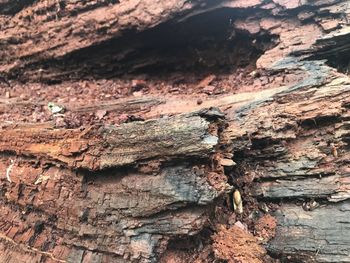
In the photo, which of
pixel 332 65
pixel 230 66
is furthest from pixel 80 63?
pixel 332 65

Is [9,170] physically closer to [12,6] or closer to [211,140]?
[211,140]

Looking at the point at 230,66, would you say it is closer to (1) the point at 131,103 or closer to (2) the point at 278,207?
(1) the point at 131,103

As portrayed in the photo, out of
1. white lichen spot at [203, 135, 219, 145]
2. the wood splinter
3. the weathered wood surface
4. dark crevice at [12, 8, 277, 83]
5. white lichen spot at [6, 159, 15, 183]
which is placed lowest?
the wood splinter

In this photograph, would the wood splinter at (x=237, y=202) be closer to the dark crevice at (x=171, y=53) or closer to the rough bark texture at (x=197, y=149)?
the rough bark texture at (x=197, y=149)

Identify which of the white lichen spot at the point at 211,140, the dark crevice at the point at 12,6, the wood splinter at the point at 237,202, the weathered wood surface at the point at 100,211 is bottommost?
the wood splinter at the point at 237,202

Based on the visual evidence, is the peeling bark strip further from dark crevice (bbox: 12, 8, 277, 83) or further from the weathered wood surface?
dark crevice (bbox: 12, 8, 277, 83)

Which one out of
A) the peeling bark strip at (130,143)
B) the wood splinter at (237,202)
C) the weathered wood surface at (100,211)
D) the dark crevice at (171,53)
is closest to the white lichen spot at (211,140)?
the peeling bark strip at (130,143)

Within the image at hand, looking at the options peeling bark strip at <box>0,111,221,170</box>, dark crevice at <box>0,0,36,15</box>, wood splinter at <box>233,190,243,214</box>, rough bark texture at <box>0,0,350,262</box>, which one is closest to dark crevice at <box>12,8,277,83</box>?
rough bark texture at <box>0,0,350,262</box>
